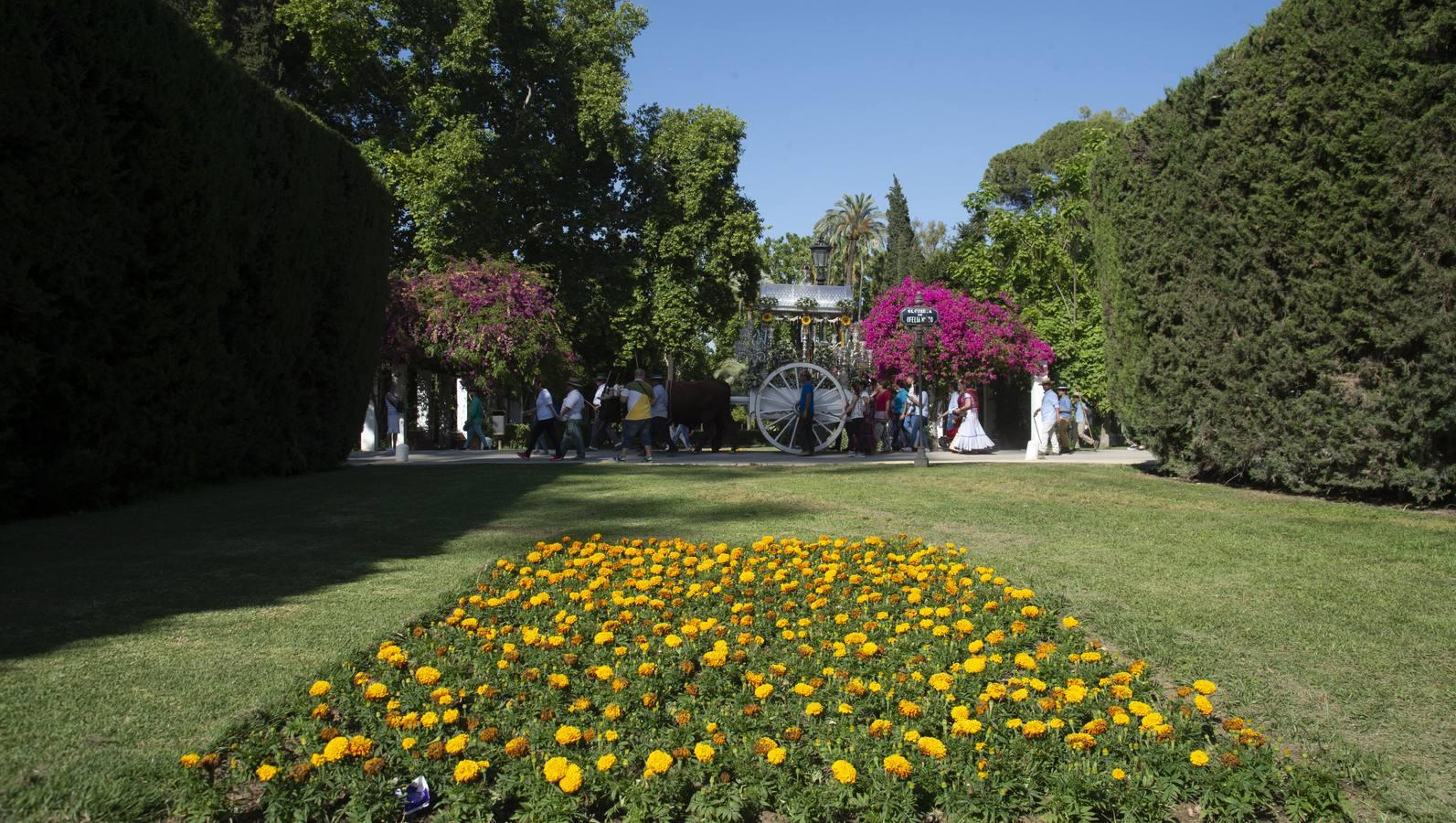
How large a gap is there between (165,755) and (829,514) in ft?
23.1

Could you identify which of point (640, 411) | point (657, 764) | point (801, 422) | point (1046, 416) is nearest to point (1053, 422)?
point (1046, 416)

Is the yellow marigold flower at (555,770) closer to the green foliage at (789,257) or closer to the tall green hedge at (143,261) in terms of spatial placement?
the tall green hedge at (143,261)

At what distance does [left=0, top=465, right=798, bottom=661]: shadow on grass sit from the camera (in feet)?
18.3

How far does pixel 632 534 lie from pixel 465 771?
5.45 meters

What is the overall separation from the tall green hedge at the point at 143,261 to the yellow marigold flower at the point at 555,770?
745cm

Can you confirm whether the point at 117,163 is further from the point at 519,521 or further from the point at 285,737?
the point at 285,737

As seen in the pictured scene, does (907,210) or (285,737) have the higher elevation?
(907,210)

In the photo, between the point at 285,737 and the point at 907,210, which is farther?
the point at 907,210

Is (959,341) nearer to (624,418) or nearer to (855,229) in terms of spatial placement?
(624,418)

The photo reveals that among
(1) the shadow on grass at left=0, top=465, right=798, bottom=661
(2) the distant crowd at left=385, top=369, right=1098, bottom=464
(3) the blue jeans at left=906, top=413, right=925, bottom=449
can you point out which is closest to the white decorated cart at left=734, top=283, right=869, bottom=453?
(2) the distant crowd at left=385, top=369, right=1098, bottom=464

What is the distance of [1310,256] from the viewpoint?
10.4 metres

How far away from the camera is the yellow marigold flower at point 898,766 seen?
3.18m

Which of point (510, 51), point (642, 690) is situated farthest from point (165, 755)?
point (510, 51)

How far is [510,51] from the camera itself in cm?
2942
